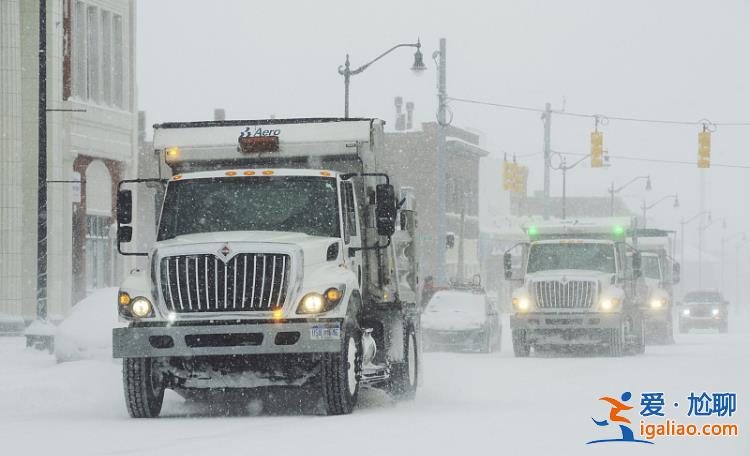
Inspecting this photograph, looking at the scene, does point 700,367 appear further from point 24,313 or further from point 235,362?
point 24,313

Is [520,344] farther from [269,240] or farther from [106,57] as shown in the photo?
[269,240]

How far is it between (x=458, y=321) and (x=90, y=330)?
1362 centimetres

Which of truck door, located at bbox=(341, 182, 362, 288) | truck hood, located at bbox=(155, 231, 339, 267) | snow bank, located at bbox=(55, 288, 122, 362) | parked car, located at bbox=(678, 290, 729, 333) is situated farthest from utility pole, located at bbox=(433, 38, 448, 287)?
truck hood, located at bbox=(155, 231, 339, 267)

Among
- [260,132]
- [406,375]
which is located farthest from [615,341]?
[260,132]

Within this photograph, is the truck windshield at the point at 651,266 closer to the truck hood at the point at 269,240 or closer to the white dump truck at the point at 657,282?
the white dump truck at the point at 657,282

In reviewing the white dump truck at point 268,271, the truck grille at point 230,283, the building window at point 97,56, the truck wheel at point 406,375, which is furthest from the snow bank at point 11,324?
the truck grille at point 230,283

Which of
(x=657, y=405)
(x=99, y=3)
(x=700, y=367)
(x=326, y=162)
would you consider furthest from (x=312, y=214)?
(x=99, y=3)

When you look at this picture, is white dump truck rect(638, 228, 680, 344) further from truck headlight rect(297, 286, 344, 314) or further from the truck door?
truck headlight rect(297, 286, 344, 314)

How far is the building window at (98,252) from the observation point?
40125 millimetres

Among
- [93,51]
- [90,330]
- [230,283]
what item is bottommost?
[90,330]

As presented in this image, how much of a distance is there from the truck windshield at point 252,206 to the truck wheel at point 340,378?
1347mm

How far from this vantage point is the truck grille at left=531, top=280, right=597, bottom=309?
98.0 feet

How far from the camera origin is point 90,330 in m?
21.5

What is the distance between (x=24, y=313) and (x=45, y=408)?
21117mm
